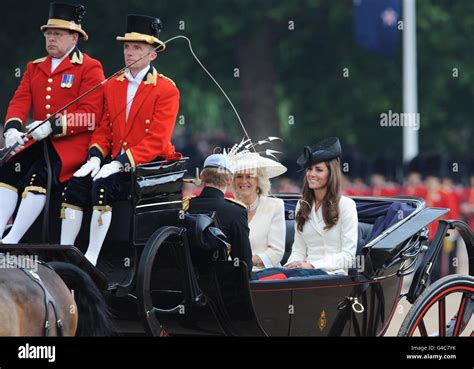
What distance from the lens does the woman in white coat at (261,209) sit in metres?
7.17

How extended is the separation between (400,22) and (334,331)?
45.6 ft

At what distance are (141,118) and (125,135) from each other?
0.38ft

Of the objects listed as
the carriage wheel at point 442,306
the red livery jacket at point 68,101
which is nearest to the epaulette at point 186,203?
the red livery jacket at point 68,101

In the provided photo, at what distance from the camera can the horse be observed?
5.17m

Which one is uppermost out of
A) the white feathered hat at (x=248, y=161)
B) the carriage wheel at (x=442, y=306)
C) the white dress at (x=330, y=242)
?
the white feathered hat at (x=248, y=161)

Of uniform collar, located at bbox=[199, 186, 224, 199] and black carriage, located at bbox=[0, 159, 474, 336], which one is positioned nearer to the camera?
black carriage, located at bbox=[0, 159, 474, 336]

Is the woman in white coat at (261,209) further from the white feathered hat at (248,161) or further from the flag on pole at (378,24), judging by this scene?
the flag on pole at (378,24)

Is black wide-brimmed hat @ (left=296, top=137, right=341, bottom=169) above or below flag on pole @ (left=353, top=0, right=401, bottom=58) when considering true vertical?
below

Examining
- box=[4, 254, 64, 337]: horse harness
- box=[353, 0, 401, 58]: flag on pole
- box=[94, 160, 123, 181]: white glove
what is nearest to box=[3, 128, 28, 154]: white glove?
box=[94, 160, 123, 181]: white glove

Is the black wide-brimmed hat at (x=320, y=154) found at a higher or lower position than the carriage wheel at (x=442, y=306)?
higher

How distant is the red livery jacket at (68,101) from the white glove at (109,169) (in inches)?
12.1

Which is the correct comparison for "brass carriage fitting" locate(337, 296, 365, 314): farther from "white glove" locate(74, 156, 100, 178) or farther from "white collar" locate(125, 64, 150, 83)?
"white collar" locate(125, 64, 150, 83)

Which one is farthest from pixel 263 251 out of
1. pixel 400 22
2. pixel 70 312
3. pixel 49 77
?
pixel 400 22

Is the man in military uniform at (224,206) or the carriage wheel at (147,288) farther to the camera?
the man in military uniform at (224,206)
